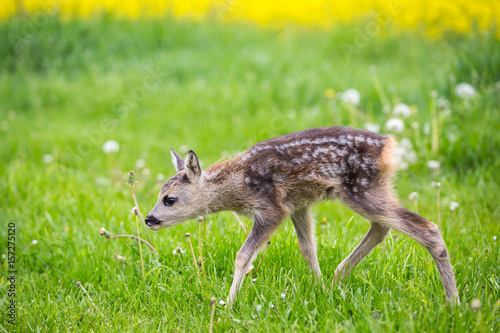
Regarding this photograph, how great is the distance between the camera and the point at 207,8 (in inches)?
542

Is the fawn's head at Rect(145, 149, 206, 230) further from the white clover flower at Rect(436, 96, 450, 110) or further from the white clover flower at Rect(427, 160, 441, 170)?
the white clover flower at Rect(436, 96, 450, 110)

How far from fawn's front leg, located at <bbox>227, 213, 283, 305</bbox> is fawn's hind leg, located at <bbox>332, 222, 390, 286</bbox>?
635 millimetres

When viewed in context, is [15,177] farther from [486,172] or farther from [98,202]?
[486,172]

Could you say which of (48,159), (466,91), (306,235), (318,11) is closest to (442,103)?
(466,91)

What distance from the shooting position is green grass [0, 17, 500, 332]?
400 cm

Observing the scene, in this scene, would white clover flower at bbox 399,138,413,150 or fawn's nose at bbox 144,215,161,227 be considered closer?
fawn's nose at bbox 144,215,161,227

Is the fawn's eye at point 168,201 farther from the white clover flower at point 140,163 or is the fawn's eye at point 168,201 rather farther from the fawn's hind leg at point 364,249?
the white clover flower at point 140,163

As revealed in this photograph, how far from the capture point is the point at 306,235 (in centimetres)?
436

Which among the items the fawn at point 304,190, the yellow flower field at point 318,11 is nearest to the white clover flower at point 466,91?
the yellow flower field at point 318,11

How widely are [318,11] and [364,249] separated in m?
11.3

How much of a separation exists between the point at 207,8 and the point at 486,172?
9174mm

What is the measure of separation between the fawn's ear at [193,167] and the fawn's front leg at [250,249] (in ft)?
2.01

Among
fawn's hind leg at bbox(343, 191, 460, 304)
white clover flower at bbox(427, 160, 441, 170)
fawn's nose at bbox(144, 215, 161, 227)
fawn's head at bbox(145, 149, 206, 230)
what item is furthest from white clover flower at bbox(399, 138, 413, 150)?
fawn's nose at bbox(144, 215, 161, 227)

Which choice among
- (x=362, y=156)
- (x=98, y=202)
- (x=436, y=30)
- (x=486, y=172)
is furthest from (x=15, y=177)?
(x=436, y=30)
